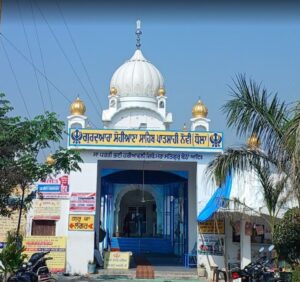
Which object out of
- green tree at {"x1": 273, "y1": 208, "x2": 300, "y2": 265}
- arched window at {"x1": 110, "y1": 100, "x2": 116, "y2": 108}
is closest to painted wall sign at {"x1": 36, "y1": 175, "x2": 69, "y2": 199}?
arched window at {"x1": 110, "y1": 100, "x2": 116, "y2": 108}

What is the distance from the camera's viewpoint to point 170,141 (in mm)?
18047

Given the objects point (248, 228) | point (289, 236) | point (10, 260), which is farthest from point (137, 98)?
point (289, 236)

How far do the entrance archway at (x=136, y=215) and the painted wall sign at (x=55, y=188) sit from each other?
47.5 feet

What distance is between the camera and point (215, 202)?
636 inches

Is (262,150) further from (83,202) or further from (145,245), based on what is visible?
(145,245)

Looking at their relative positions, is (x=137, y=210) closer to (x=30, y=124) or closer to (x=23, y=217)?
(x=23, y=217)

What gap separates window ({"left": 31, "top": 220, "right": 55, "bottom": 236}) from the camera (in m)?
19.1

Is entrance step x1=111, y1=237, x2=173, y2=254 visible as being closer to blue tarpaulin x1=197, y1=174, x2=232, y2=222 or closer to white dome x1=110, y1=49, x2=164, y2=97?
white dome x1=110, y1=49, x2=164, y2=97

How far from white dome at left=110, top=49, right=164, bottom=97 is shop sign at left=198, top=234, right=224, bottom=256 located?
10551 mm

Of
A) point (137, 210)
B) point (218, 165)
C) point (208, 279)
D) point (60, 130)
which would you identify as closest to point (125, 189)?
point (137, 210)

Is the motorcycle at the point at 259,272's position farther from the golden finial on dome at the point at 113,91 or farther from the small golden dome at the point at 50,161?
the golden finial on dome at the point at 113,91

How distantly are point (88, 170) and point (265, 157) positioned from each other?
8.90 metres

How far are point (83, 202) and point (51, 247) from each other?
185 cm

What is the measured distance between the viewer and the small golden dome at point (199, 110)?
2216cm
